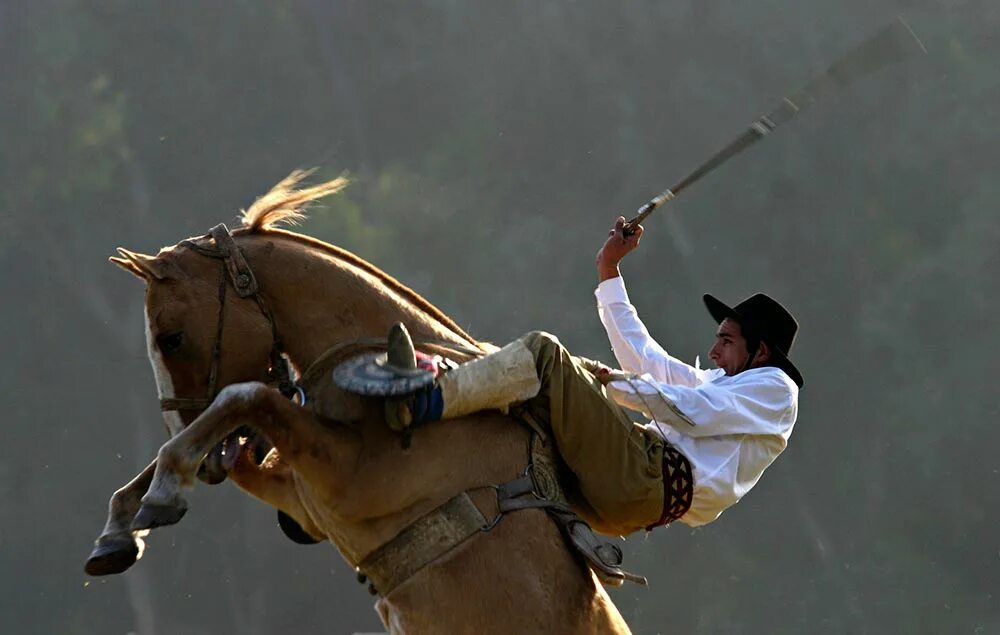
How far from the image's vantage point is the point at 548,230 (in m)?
16.4

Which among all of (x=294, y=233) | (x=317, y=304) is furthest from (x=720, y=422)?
(x=294, y=233)

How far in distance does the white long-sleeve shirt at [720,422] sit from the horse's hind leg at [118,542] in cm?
174

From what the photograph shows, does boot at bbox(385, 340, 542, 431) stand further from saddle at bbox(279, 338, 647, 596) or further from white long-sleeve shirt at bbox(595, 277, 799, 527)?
white long-sleeve shirt at bbox(595, 277, 799, 527)

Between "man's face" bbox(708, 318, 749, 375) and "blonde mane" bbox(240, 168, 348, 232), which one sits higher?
"blonde mane" bbox(240, 168, 348, 232)

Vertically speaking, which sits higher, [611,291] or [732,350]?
[611,291]

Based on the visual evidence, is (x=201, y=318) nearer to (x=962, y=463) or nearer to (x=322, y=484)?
(x=322, y=484)

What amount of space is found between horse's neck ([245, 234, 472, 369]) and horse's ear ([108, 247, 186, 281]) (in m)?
0.27

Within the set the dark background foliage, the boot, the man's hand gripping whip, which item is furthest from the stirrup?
the dark background foliage

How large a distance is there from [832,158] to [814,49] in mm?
1561

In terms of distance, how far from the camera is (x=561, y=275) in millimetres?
16109

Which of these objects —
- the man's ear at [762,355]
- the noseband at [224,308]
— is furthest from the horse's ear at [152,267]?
the man's ear at [762,355]

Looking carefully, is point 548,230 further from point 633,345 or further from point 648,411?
point 648,411

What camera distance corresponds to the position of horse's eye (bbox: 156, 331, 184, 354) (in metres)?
4.82

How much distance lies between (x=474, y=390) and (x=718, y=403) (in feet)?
3.26
